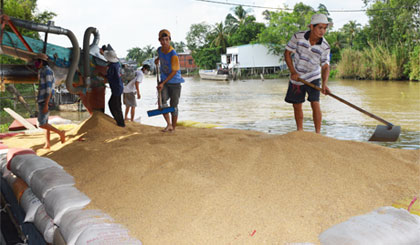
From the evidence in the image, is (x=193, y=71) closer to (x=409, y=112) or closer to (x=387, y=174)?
(x=409, y=112)

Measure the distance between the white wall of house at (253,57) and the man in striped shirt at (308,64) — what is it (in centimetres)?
4024

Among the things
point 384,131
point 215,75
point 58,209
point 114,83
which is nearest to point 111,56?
point 114,83

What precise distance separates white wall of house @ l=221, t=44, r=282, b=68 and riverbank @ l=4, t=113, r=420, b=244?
41.3 meters

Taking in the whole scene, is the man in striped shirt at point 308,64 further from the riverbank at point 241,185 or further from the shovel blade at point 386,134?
the riverbank at point 241,185

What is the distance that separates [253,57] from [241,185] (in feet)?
141

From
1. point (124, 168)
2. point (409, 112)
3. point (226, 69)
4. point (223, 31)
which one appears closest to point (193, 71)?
point (223, 31)

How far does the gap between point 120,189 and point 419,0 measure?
3065 centimetres

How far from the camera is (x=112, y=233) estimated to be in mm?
1907

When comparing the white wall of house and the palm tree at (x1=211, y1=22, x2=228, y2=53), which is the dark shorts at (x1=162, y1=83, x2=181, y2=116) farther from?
the palm tree at (x1=211, y1=22, x2=228, y2=53)

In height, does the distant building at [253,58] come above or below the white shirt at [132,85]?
above

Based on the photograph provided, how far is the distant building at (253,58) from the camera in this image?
4397 cm

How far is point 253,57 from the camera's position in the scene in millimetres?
44281

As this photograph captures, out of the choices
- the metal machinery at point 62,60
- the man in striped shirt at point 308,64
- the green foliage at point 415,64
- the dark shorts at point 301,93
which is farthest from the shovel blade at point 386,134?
the green foliage at point 415,64

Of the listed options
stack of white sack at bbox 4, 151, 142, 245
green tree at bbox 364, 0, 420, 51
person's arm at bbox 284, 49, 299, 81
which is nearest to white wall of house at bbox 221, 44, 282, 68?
green tree at bbox 364, 0, 420, 51
